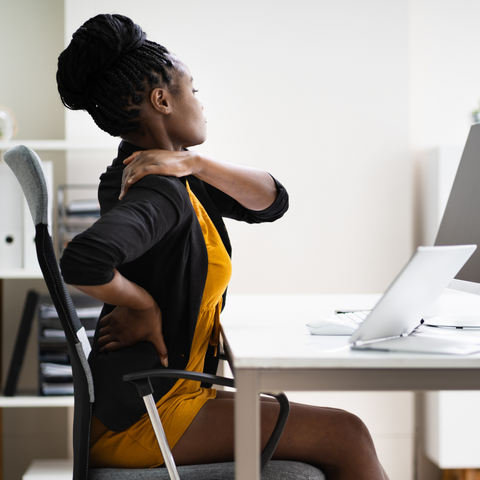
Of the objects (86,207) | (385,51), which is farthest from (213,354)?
(385,51)

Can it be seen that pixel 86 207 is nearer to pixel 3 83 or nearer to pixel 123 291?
pixel 3 83

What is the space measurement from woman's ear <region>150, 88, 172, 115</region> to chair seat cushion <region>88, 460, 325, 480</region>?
0.68 metres

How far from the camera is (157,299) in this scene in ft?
3.31

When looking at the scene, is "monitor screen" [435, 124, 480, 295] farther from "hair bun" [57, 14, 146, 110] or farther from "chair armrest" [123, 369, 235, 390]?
"hair bun" [57, 14, 146, 110]

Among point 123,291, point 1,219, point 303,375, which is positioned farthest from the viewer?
point 1,219

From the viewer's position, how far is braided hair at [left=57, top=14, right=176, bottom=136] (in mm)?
984

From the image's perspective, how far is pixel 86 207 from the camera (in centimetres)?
209

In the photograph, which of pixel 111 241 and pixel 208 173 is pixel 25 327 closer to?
pixel 208 173

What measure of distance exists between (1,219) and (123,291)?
4.67ft

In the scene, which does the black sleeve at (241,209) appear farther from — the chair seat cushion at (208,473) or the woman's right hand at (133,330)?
the chair seat cushion at (208,473)

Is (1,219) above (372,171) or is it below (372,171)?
below

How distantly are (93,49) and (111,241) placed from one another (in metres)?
0.41

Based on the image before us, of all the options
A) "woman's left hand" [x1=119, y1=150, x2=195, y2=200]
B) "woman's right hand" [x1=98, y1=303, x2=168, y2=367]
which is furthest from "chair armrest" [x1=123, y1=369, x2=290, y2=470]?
"woman's left hand" [x1=119, y1=150, x2=195, y2=200]

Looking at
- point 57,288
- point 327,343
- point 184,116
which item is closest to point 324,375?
point 327,343
